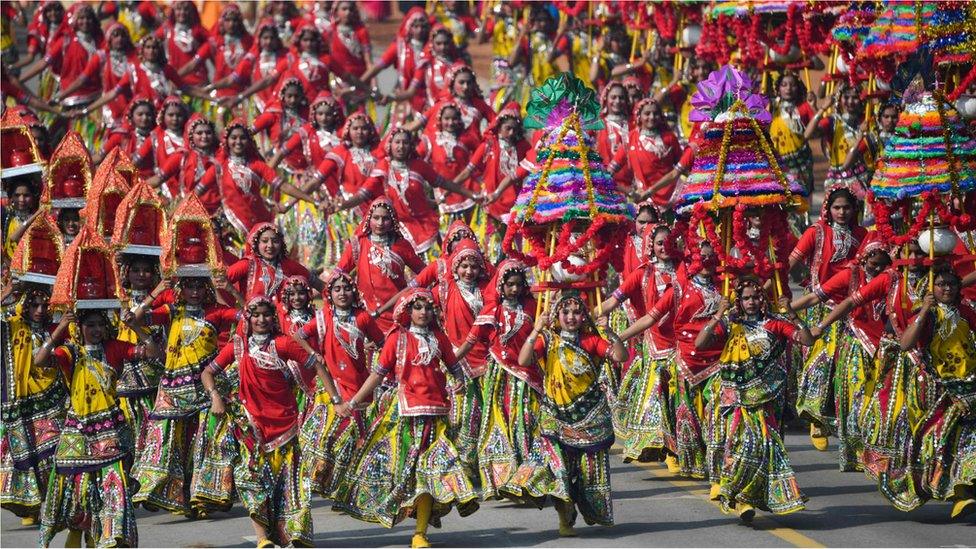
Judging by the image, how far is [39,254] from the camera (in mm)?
15484

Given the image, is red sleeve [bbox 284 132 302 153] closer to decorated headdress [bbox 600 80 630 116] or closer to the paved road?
decorated headdress [bbox 600 80 630 116]

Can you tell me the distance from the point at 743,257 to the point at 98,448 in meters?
4.12

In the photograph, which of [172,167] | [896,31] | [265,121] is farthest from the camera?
[265,121]

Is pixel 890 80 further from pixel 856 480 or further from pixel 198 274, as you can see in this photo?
A: pixel 198 274

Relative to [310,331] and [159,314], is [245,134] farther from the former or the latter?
[310,331]

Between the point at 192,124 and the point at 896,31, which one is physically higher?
the point at 896,31

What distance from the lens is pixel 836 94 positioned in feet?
66.6

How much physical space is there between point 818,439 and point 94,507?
557cm

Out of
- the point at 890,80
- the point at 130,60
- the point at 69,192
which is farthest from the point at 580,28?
the point at 69,192

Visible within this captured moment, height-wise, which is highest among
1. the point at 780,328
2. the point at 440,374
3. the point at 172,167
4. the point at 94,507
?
the point at 172,167

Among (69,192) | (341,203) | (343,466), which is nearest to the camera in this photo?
(343,466)

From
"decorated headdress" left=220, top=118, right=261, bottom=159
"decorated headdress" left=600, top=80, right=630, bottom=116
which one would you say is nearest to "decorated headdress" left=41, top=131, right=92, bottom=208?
Result: "decorated headdress" left=220, top=118, right=261, bottom=159

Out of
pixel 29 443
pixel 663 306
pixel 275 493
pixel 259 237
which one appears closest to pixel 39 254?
pixel 29 443

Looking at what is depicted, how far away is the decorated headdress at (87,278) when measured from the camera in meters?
14.5
